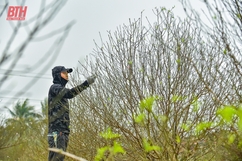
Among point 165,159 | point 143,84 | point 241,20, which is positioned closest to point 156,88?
point 143,84

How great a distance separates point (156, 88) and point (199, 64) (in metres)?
0.72

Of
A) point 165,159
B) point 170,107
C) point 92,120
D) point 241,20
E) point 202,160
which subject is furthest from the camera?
point 92,120

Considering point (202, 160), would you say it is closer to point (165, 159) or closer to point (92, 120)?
point (165, 159)

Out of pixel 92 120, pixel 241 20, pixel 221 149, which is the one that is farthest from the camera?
pixel 92 120

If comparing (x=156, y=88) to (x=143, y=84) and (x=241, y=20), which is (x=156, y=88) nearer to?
(x=143, y=84)

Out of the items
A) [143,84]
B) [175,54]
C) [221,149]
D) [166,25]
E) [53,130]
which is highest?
[166,25]

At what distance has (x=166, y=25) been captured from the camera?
5.73 meters

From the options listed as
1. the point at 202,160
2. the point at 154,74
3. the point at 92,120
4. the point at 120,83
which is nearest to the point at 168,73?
the point at 154,74

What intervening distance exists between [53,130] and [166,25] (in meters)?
2.30

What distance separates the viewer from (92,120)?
718 cm

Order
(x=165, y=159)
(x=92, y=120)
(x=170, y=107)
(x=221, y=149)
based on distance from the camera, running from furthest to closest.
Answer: (x=92, y=120), (x=170, y=107), (x=165, y=159), (x=221, y=149)

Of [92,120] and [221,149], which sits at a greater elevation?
[92,120]

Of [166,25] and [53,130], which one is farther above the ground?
[166,25]

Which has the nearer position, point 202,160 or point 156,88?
point 156,88
